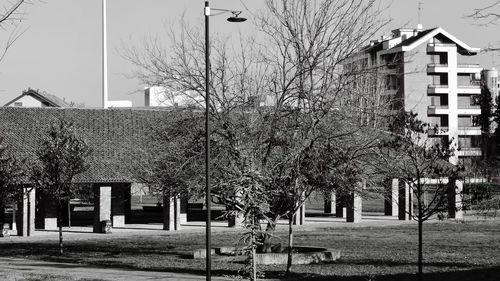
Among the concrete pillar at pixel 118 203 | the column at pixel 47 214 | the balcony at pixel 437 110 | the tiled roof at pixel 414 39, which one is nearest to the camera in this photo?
the column at pixel 47 214

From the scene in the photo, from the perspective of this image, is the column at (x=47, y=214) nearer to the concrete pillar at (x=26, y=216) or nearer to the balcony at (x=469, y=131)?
the concrete pillar at (x=26, y=216)

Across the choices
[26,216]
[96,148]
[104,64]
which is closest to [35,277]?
[26,216]

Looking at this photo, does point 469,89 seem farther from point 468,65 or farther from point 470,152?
point 470,152

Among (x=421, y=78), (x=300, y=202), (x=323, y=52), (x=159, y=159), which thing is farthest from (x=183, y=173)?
(x=421, y=78)

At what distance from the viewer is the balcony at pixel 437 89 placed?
76.6 m

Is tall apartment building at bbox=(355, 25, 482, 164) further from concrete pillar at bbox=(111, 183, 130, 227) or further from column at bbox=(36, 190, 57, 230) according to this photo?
column at bbox=(36, 190, 57, 230)

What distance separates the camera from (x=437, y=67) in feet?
250

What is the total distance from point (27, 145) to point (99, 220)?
22.4 feet

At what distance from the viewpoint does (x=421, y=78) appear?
76.8 meters

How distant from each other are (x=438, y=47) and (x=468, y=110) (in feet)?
24.1

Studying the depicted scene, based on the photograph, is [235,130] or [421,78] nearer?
[235,130]

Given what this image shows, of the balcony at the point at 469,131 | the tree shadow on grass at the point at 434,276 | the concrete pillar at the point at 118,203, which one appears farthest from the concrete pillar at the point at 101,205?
the balcony at the point at 469,131

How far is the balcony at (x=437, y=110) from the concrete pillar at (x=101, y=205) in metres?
39.4

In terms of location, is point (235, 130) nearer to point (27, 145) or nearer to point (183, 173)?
point (183, 173)
